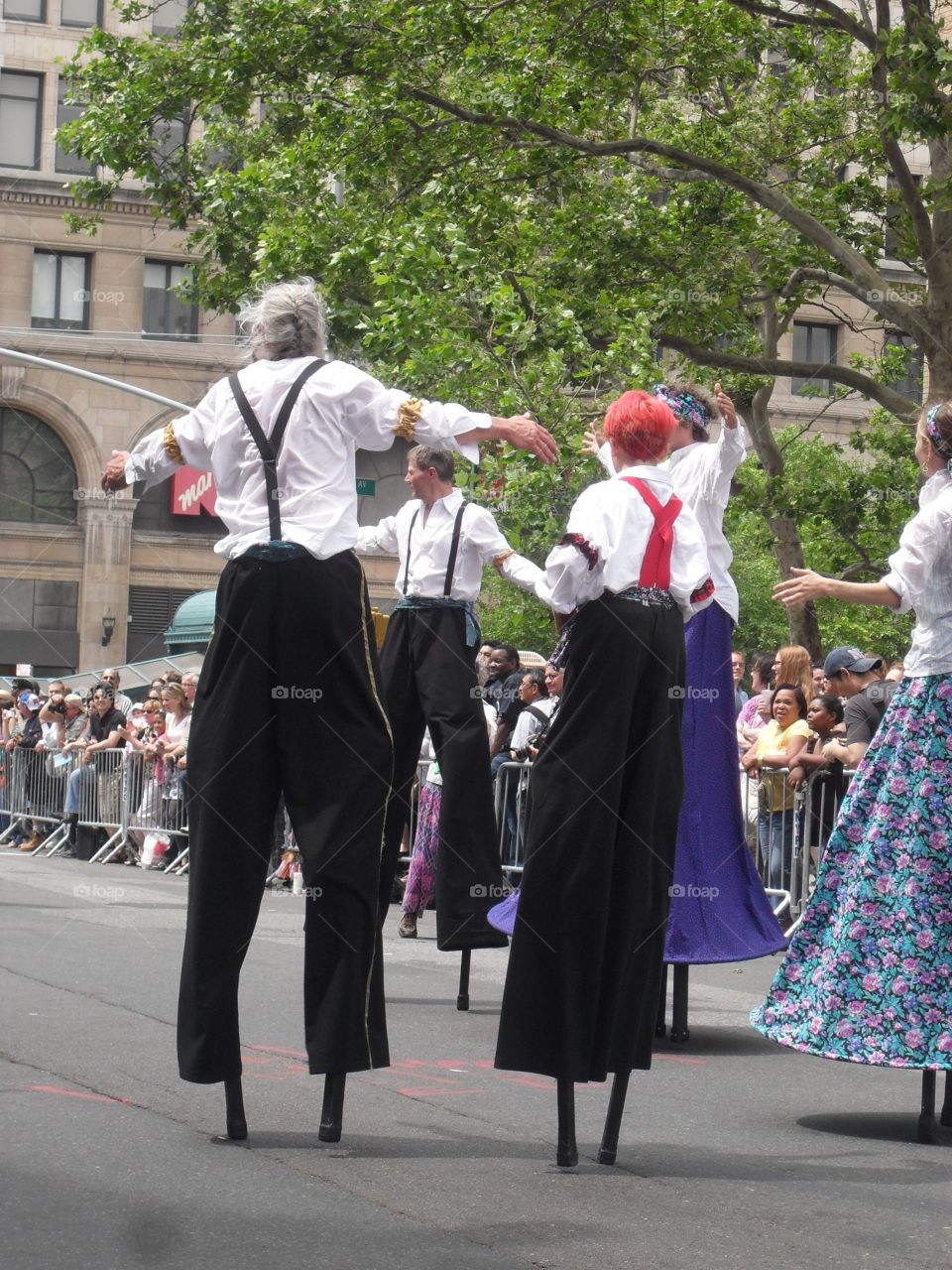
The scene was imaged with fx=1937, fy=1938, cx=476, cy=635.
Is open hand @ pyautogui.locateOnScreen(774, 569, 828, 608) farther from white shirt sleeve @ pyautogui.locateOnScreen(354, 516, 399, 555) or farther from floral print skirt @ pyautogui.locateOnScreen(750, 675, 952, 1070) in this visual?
white shirt sleeve @ pyautogui.locateOnScreen(354, 516, 399, 555)

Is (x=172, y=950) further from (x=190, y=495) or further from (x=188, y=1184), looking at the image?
(x=190, y=495)

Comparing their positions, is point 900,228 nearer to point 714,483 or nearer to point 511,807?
point 511,807

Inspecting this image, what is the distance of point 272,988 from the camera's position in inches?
318

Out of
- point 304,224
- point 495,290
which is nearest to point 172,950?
point 495,290

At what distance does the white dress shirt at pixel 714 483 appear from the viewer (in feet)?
23.2

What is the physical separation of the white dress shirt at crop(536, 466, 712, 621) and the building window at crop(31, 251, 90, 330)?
40834mm

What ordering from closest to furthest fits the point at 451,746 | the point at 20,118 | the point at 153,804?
the point at 451,746 < the point at 153,804 < the point at 20,118

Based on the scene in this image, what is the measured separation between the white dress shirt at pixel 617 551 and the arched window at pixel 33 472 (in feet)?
136

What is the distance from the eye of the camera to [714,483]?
7.11m

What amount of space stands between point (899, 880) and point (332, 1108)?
1.84m

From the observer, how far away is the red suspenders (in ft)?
17.5

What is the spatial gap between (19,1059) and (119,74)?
2034 centimetres

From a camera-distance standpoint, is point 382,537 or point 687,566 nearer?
point 687,566

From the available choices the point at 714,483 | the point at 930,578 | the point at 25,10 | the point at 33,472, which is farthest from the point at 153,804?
the point at 25,10
